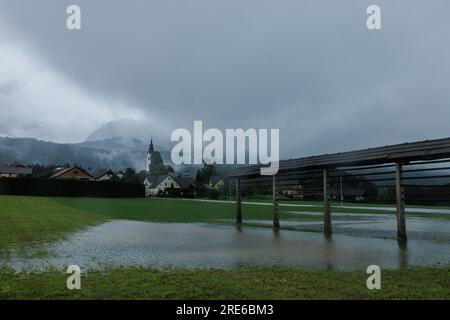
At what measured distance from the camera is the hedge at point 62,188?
6612 cm

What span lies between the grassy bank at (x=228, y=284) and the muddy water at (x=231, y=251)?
1.38 metres

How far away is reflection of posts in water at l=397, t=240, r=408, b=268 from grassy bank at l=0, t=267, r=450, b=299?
1294mm

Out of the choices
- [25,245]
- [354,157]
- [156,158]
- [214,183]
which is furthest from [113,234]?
[156,158]

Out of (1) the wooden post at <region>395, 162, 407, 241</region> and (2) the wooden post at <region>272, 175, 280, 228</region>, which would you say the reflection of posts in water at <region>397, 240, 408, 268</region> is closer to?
(1) the wooden post at <region>395, 162, 407, 241</region>

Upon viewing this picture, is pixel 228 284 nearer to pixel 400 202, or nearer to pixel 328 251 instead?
pixel 328 251

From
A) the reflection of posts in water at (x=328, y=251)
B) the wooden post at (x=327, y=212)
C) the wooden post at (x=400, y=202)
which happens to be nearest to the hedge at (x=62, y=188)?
the wooden post at (x=327, y=212)

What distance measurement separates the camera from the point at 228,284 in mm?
8281

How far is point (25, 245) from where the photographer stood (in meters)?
14.7

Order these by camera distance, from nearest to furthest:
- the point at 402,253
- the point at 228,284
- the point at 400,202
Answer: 1. the point at 228,284
2. the point at 402,253
3. the point at 400,202

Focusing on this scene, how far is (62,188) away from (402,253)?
213 feet

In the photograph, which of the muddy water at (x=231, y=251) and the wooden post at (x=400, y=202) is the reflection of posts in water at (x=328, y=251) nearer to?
the muddy water at (x=231, y=251)

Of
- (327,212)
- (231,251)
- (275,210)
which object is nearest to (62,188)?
(275,210)
